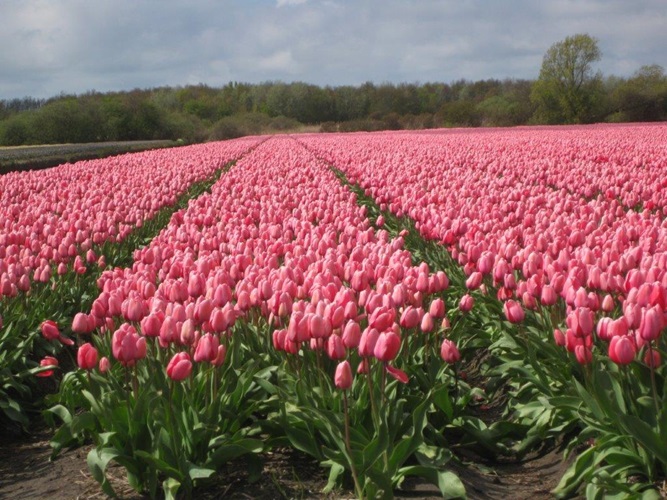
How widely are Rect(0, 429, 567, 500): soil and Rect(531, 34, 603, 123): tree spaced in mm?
65466

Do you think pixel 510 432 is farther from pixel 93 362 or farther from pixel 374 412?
pixel 93 362

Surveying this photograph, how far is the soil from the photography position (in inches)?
127

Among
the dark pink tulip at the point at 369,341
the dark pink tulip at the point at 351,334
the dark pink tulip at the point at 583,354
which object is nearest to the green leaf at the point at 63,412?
the dark pink tulip at the point at 351,334

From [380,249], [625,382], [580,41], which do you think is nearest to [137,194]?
[380,249]

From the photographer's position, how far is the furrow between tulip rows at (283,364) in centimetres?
312

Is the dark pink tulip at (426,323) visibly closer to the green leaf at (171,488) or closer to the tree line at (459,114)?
the green leaf at (171,488)

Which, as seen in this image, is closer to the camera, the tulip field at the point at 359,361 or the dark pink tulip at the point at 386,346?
the dark pink tulip at the point at 386,346

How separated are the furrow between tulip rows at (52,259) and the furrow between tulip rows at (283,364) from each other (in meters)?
0.45

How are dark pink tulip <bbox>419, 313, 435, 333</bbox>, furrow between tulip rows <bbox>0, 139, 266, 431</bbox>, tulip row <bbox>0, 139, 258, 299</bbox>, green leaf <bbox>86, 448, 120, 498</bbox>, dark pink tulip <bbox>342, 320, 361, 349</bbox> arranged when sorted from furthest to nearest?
tulip row <bbox>0, 139, 258, 299</bbox>
furrow between tulip rows <bbox>0, 139, 266, 431</bbox>
dark pink tulip <bbox>419, 313, 435, 333</bbox>
dark pink tulip <bbox>342, 320, 361, 349</bbox>
green leaf <bbox>86, 448, 120, 498</bbox>

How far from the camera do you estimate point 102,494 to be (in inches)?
131

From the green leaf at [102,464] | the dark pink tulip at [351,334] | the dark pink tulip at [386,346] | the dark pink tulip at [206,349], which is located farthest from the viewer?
the dark pink tulip at [206,349]

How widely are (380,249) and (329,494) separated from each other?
2.13 meters

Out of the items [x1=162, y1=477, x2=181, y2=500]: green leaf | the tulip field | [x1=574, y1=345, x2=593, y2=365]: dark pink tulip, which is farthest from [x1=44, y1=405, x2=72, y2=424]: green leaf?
[x1=574, y1=345, x2=593, y2=365]: dark pink tulip

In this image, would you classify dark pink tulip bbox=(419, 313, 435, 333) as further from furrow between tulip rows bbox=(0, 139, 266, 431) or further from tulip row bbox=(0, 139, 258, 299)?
tulip row bbox=(0, 139, 258, 299)
